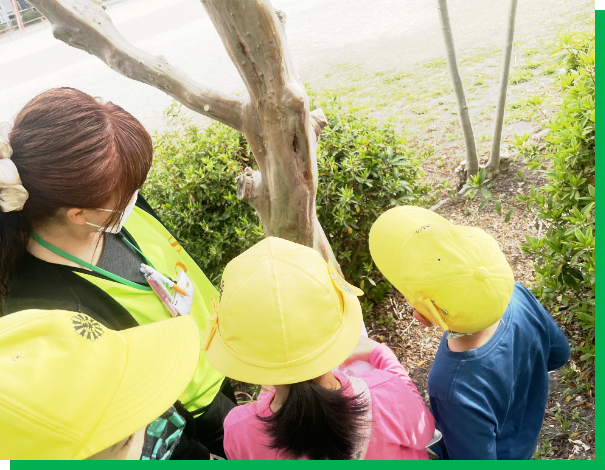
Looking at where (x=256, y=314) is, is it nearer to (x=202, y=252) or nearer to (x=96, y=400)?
(x=96, y=400)

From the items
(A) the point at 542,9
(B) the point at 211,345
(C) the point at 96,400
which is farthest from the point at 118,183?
(A) the point at 542,9

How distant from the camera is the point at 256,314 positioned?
3.85 feet

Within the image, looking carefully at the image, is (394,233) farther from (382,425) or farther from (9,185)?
(9,185)

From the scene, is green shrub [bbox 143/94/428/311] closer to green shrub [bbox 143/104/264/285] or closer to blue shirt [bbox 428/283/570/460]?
green shrub [bbox 143/104/264/285]

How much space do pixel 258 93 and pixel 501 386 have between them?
53.4 inches

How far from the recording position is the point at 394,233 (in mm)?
1521

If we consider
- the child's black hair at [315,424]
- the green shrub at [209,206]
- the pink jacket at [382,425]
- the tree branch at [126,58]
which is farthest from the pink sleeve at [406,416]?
the green shrub at [209,206]

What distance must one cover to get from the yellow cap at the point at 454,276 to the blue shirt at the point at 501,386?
130mm

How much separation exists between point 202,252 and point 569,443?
213cm

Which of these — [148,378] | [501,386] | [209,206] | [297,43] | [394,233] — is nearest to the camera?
[148,378]

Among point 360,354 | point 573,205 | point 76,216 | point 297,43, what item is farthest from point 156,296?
point 297,43

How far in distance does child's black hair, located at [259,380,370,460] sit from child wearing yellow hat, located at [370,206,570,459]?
0.36m

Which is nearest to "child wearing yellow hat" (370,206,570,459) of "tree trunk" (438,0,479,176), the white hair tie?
the white hair tie

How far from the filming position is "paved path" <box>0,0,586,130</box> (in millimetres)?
6910
